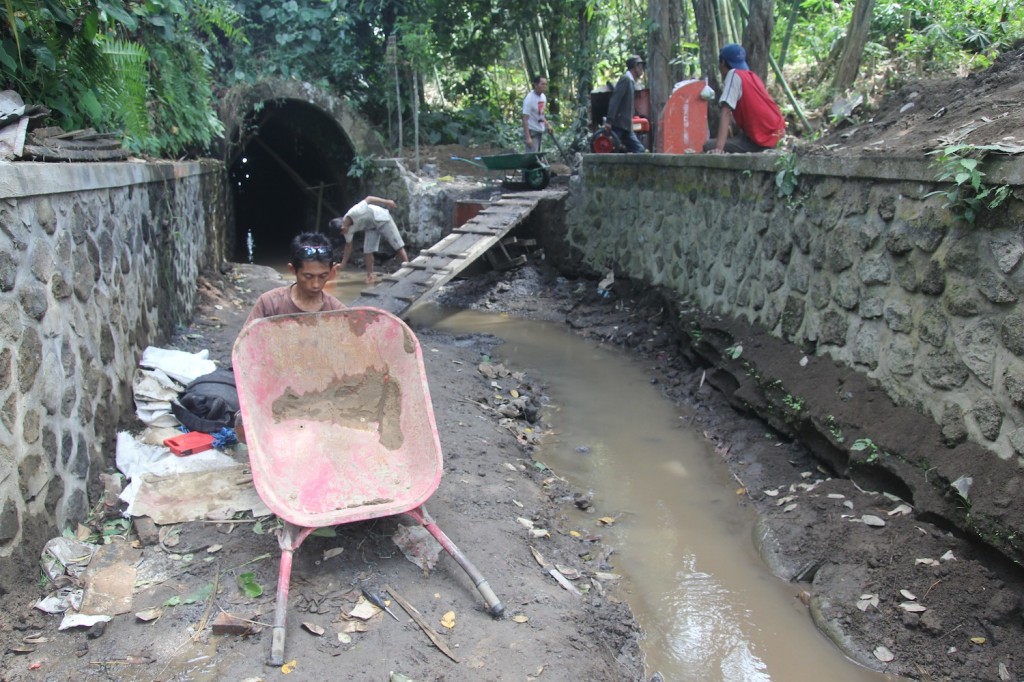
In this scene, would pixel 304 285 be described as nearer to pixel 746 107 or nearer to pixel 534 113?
pixel 746 107

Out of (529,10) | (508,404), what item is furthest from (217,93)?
(508,404)

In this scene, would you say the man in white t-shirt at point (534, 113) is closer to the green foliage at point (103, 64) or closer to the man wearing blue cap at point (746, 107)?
the man wearing blue cap at point (746, 107)

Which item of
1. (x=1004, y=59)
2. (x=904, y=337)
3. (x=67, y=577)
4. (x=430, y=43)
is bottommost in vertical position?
(x=67, y=577)

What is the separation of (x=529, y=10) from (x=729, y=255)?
32.1 ft

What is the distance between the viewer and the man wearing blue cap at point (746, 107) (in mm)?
6918

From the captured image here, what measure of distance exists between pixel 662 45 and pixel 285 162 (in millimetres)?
8606

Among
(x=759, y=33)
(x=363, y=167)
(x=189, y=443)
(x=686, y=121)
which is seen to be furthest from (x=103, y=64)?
(x=363, y=167)

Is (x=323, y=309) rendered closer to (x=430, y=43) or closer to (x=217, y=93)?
(x=217, y=93)

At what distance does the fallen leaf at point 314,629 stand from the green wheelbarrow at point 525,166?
8739mm

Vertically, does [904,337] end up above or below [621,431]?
above

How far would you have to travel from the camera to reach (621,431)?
5953 millimetres

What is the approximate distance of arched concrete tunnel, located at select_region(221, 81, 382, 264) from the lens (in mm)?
12078

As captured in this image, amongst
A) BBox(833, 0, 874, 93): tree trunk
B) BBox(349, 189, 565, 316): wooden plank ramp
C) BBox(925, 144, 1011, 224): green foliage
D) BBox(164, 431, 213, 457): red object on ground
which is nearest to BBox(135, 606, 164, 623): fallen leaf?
BBox(164, 431, 213, 457): red object on ground

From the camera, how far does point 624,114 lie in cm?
1027
